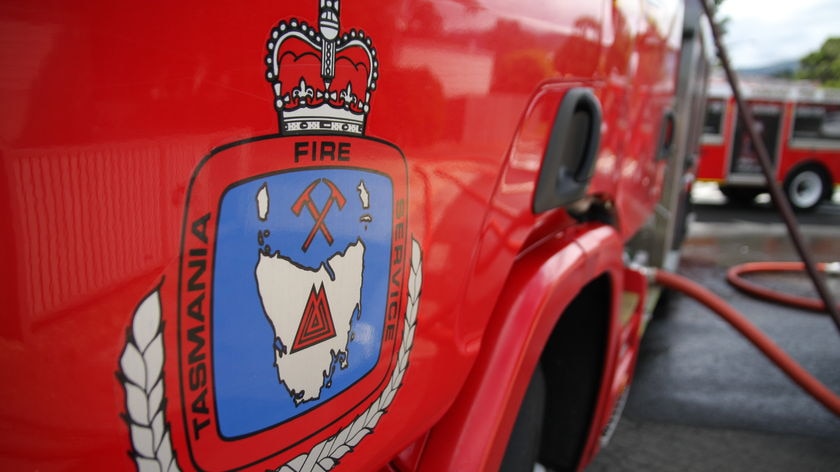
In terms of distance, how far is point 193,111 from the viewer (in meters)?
0.64

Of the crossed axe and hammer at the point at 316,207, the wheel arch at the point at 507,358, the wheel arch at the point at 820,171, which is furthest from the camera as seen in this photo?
the wheel arch at the point at 820,171

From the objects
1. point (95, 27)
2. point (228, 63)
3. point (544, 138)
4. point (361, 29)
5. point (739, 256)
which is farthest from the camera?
point (739, 256)

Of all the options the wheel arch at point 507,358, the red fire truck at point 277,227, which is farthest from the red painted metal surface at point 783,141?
the red fire truck at point 277,227

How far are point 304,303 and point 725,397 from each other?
3287 millimetres

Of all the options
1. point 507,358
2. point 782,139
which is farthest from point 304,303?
point 782,139

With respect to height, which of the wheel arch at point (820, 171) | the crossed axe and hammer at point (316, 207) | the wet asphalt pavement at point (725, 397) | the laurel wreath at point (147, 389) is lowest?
the wet asphalt pavement at point (725, 397)

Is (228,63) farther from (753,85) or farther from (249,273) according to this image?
(753,85)

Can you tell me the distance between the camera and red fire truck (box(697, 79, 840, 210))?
11.9 metres

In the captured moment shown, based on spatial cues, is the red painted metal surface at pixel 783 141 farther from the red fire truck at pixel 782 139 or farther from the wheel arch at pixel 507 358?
the wheel arch at pixel 507 358

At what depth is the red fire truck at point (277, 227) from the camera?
562mm

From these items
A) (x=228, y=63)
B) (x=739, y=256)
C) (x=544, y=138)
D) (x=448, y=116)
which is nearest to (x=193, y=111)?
(x=228, y=63)

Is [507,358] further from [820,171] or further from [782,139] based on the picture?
[820,171]

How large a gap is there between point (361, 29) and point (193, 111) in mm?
269

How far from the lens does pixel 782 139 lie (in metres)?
12.1
